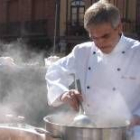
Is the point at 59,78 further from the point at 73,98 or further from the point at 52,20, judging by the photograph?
the point at 52,20

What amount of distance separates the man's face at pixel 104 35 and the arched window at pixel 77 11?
2109cm

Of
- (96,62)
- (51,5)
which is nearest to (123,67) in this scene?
(96,62)

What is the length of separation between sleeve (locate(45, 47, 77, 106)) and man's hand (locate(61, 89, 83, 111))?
4 cm

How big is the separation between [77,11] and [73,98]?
21.9 m

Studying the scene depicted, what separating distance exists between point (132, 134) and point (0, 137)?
A: 570 mm

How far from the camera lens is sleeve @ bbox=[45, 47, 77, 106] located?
2.05 m

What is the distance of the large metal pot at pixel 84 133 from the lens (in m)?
1.60

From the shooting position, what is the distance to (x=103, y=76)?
2.21m

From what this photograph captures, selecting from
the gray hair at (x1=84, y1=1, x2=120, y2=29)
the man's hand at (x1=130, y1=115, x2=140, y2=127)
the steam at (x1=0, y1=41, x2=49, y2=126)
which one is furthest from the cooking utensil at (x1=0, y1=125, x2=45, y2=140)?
the steam at (x1=0, y1=41, x2=49, y2=126)

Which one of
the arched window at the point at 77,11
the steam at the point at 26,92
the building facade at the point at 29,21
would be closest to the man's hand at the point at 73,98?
the steam at the point at 26,92

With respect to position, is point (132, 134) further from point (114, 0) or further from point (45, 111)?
point (114, 0)

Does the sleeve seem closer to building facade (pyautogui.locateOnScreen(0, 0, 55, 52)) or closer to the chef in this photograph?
the chef

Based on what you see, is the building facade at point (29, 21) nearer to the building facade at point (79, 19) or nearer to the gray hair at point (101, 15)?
the building facade at point (79, 19)

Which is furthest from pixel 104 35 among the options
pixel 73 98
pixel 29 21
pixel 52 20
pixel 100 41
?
pixel 29 21
